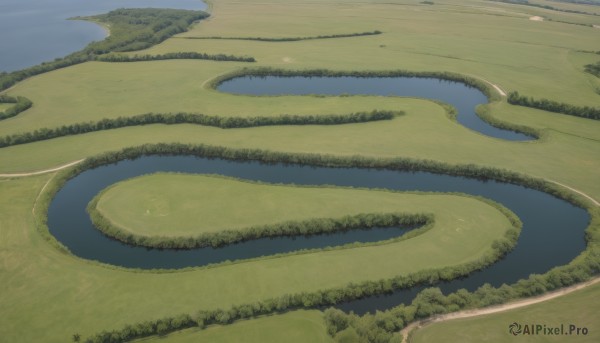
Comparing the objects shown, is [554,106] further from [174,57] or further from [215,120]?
[174,57]

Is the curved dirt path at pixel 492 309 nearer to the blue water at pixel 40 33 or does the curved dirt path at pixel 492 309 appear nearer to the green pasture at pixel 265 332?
the green pasture at pixel 265 332

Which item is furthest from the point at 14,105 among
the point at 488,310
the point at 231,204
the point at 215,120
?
the point at 488,310

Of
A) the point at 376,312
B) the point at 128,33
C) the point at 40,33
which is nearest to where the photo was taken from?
the point at 376,312

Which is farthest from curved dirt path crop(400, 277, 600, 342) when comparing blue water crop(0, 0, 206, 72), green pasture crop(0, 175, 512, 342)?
blue water crop(0, 0, 206, 72)

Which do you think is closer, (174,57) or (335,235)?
(335,235)

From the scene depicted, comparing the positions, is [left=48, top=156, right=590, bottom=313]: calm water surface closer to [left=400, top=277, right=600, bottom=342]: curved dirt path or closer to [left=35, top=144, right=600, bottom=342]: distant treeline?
[left=35, top=144, right=600, bottom=342]: distant treeline
